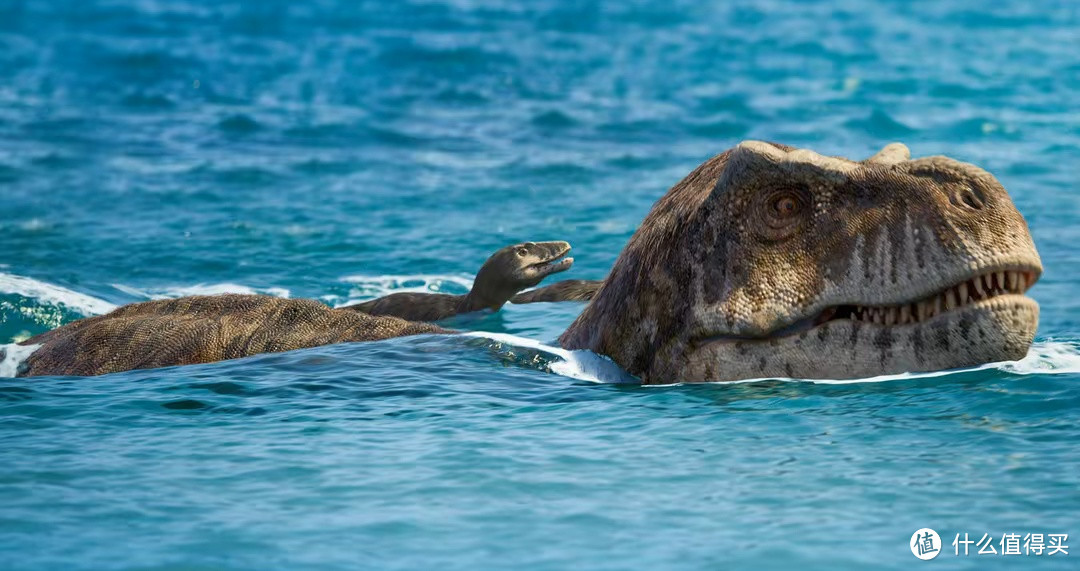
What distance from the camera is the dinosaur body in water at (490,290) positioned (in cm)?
1206

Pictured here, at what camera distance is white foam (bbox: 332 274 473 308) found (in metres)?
13.4

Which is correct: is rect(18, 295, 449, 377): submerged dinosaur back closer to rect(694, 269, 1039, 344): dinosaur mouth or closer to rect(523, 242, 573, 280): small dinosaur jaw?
rect(694, 269, 1039, 344): dinosaur mouth

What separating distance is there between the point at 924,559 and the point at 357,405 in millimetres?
2867

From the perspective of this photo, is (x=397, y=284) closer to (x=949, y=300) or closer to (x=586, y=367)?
(x=586, y=367)

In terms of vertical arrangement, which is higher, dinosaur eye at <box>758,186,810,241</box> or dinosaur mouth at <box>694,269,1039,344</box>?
dinosaur eye at <box>758,186,810,241</box>

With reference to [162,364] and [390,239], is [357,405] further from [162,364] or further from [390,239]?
[390,239]

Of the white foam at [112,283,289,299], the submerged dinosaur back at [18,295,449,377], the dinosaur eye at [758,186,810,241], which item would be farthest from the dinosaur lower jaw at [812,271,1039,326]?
the white foam at [112,283,289,299]

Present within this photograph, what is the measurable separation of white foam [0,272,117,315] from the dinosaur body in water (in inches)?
85.0

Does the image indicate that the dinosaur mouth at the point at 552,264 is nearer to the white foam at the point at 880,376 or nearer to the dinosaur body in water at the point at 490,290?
the dinosaur body in water at the point at 490,290

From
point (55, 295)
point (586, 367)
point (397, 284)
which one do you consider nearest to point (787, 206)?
point (586, 367)

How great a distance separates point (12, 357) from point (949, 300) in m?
5.22

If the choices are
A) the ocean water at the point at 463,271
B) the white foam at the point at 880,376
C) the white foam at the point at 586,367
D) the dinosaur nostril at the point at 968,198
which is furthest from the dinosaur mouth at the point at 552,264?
the dinosaur nostril at the point at 968,198

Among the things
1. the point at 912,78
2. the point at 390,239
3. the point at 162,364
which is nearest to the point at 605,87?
the point at 912,78

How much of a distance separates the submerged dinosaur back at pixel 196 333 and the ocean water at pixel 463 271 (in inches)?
19.3
